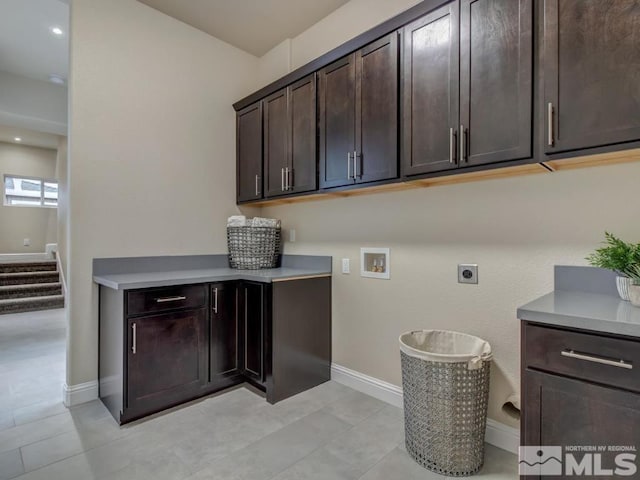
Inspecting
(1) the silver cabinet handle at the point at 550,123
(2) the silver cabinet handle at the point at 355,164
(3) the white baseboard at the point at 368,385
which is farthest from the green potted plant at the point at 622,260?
(3) the white baseboard at the point at 368,385

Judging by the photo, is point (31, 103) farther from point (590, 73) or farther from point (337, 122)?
point (590, 73)

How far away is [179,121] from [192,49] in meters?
0.68

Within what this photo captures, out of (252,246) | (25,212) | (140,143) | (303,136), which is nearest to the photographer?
(303,136)

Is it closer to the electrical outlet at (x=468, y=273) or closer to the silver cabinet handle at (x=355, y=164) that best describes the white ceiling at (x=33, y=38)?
the silver cabinet handle at (x=355, y=164)

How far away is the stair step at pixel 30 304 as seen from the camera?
5035mm

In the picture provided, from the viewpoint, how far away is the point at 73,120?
7.63 feet

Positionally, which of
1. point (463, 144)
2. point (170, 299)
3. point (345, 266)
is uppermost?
point (463, 144)

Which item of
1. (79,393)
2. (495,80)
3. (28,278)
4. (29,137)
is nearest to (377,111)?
(495,80)

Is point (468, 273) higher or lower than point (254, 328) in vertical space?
higher

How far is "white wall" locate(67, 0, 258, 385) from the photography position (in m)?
2.36

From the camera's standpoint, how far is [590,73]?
4.26 ft

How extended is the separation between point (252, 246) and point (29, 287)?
17.1ft

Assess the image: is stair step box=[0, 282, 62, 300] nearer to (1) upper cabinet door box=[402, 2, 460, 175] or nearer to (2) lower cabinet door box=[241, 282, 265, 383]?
(2) lower cabinet door box=[241, 282, 265, 383]

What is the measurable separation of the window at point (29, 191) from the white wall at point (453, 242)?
7.20 metres
